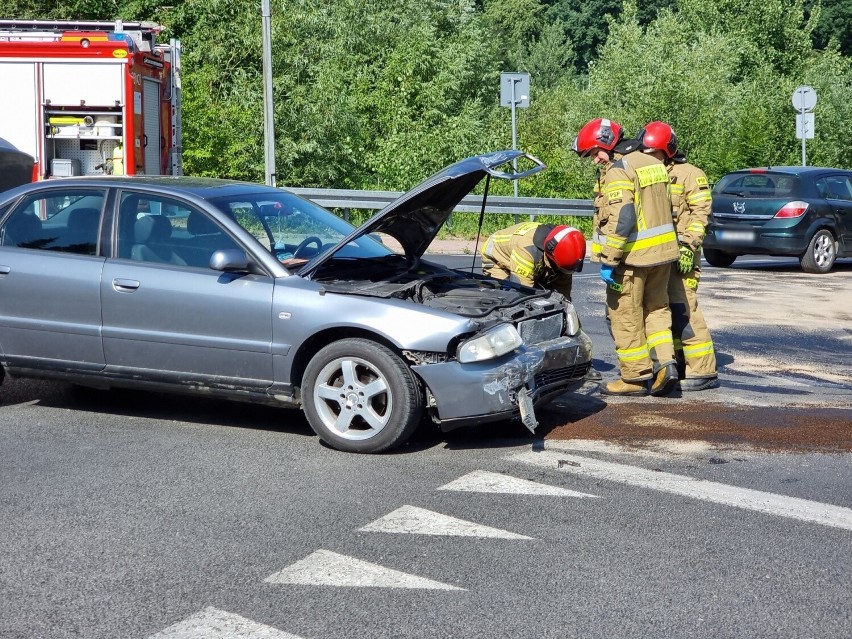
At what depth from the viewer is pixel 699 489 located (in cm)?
569

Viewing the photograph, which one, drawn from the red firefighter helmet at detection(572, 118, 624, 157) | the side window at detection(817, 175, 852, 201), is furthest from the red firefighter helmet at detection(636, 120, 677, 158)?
the side window at detection(817, 175, 852, 201)

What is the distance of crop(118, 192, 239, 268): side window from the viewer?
682 centimetres

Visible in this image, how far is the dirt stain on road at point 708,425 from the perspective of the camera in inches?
264

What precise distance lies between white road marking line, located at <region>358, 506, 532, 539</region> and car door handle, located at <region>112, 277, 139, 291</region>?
242cm

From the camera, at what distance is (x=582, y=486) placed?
5746mm

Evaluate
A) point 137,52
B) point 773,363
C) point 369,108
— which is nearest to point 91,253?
point 773,363

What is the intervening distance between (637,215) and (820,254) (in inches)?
385

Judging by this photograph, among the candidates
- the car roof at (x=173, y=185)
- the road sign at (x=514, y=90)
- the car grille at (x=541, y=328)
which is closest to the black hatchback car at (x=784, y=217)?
the road sign at (x=514, y=90)

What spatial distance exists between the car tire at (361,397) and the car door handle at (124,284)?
120 cm

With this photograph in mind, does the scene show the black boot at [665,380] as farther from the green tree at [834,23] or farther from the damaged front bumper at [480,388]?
the green tree at [834,23]

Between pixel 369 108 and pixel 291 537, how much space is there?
29.5 meters

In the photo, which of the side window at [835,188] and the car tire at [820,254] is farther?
the side window at [835,188]

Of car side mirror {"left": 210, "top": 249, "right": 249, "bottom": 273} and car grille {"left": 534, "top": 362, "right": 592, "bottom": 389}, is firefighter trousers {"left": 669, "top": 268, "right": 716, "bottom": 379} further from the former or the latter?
car side mirror {"left": 210, "top": 249, "right": 249, "bottom": 273}

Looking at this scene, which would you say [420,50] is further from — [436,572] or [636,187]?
[436,572]
